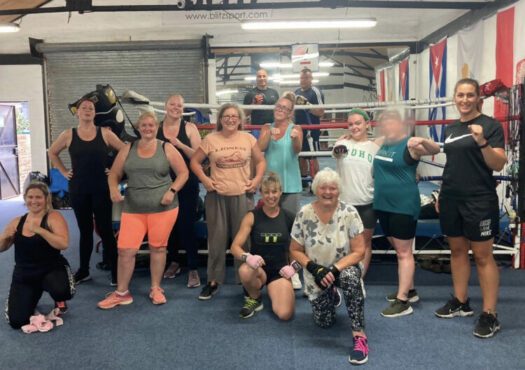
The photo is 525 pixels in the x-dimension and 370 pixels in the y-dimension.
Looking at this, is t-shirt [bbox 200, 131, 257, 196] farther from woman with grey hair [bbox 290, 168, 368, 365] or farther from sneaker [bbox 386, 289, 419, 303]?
sneaker [bbox 386, 289, 419, 303]

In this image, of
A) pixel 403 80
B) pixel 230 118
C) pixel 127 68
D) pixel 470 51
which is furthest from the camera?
pixel 403 80

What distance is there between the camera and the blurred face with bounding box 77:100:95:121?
3.41 m

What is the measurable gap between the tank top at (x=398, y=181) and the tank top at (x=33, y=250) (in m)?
2.02

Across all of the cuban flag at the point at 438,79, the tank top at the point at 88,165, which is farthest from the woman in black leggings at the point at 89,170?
the cuban flag at the point at 438,79

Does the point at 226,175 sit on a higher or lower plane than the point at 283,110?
lower

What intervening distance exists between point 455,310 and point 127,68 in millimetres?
7353

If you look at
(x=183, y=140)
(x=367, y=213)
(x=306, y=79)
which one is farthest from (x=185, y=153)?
(x=306, y=79)

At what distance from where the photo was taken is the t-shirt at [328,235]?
8.51 ft

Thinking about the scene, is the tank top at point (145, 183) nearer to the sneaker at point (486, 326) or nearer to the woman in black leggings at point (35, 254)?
the woman in black leggings at point (35, 254)

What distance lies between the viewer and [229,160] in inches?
124

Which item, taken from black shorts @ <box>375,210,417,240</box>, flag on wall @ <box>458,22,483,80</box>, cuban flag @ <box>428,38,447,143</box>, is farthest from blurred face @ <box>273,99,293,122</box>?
cuban flag @ <box>428,38,447,143</box>

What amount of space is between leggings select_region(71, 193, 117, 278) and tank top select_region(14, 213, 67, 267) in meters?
0.60

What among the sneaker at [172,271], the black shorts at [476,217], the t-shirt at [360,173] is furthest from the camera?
the sneaker at [172,271]

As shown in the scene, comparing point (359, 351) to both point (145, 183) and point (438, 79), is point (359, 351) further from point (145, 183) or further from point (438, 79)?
point (438, 79)
